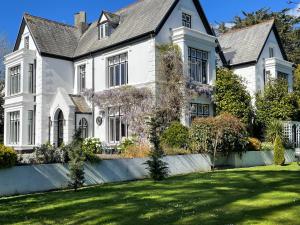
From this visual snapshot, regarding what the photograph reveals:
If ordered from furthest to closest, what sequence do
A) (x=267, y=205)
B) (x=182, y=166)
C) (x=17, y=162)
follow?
(x=182, y=166)
(x=17, y=162)
(x=267, y=205)

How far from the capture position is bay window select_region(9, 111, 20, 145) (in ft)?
109

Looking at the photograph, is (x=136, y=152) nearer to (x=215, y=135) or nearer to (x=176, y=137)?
(x=176, y=137)

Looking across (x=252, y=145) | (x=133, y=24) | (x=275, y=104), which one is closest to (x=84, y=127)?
(x=133, y=24)

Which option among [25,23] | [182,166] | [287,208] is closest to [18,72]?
[25,23]

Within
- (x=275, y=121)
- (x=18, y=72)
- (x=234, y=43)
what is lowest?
(x=275, y=121)

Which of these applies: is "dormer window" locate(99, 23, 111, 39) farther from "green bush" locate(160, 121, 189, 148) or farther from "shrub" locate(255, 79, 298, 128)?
"shrub" locate(255, 79, 298, 128)

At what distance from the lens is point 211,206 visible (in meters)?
10.2

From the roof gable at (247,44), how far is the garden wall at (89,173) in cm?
1504

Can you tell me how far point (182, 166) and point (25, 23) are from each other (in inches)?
787

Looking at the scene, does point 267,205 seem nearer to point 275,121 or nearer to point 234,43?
point 275,121

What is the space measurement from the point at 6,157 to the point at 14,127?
62.5ft

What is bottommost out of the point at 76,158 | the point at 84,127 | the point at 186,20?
the point at 76,158

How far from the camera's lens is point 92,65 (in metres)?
31.6

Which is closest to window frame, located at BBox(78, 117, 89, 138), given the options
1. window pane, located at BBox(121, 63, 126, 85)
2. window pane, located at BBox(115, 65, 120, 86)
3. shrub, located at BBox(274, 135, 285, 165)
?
window pane, located at BBox(115, 65, 120, 86)
